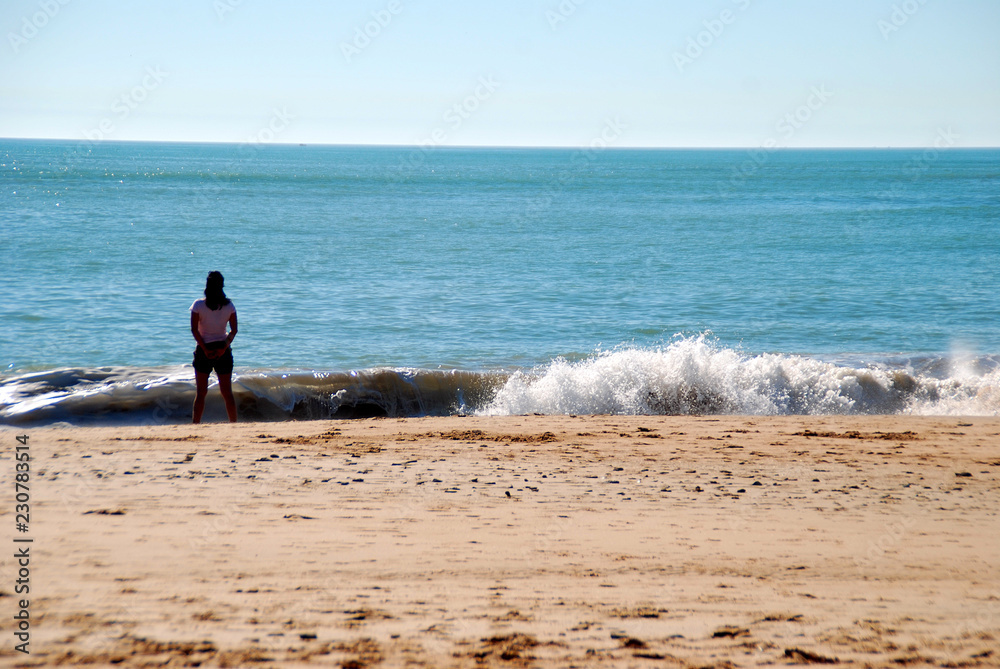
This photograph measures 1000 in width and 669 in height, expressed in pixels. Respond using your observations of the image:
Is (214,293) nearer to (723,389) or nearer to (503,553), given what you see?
(503,553)

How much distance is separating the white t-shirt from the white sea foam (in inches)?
163

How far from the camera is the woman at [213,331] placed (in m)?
7.66

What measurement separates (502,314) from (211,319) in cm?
862

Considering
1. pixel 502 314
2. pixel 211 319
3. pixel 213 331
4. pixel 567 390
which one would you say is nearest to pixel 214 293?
pixel 211 319

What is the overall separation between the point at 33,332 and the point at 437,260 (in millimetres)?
12386

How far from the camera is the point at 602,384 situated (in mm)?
10586

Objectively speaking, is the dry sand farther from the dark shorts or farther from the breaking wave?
the breaking wave

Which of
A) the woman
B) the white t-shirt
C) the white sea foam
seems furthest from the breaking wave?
the white t-shirt

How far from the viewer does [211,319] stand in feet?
25.4

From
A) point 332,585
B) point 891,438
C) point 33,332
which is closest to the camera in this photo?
point 332,585

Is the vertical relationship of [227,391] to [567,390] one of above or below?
above

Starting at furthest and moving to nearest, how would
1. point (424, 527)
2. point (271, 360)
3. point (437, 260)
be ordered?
point (437, 260) → point (271, 360) → point (424, 527)

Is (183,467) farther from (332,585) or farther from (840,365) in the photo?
(840,365)

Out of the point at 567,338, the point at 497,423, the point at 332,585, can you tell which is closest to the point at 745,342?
the point at 567,338
